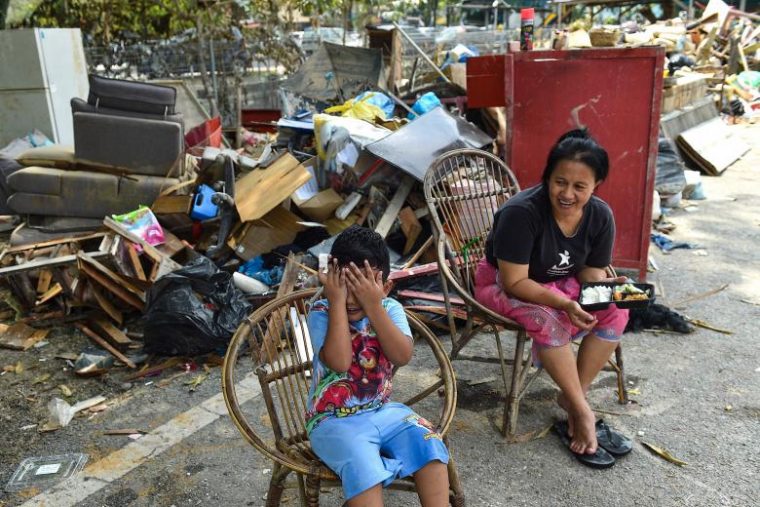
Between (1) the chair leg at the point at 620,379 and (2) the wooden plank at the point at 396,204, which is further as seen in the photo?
(2) the wooden plank at the point at 396,204

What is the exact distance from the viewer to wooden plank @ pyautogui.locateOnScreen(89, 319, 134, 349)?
13.0ft

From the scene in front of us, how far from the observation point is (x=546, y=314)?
106 inches

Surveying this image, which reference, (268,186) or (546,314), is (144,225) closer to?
(268,186)

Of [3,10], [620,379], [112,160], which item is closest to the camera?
[620,379]

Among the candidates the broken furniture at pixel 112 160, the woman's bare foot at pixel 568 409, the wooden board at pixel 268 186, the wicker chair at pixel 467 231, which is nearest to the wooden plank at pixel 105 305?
the wooden board at pixel 268 186

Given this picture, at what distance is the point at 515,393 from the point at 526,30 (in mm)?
3013

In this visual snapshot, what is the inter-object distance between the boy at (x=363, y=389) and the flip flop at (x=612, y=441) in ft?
3.90

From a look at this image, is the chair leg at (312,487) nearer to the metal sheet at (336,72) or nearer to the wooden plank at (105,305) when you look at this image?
the wooden plank at (105,305)

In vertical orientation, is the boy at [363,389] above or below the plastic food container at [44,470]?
above

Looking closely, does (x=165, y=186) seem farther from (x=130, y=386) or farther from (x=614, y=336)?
(x=614, y=336)

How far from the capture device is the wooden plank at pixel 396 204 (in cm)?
457

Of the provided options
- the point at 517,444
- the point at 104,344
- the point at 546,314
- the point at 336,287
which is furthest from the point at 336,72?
the point at 336,287

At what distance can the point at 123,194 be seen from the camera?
5.27 m

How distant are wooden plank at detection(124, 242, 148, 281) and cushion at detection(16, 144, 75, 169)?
150cm
